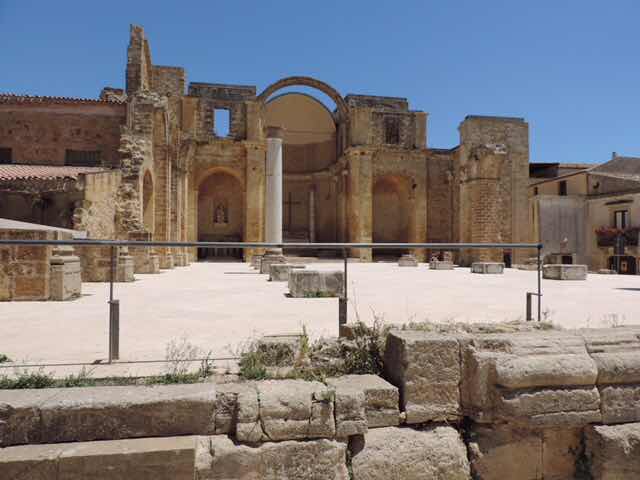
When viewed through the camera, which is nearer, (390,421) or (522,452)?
(390,421)

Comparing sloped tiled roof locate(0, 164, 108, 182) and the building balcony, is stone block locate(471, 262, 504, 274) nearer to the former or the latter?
the building balcony

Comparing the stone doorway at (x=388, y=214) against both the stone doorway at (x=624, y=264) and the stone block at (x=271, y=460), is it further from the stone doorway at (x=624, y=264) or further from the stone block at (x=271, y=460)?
the stone block at (x=271, y=460)

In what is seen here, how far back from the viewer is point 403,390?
2.96 m

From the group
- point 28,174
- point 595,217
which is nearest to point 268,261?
point 28,174

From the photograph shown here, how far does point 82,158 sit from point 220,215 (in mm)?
10388

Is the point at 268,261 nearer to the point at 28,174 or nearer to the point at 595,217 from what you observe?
the point at 28,174

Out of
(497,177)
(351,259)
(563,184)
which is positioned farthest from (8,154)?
(563,184)

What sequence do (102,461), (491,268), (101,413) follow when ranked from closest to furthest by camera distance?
1. (102,461)
2. (101,413)
3. (491,268)

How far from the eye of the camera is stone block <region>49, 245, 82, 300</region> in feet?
23.4

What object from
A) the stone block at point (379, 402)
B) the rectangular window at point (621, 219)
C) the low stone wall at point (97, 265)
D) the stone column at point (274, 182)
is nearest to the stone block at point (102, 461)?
the stone block at point (379, 402)

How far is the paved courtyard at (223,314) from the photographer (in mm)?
4000

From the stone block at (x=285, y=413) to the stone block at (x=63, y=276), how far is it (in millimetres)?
5967

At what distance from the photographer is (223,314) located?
19.0ft

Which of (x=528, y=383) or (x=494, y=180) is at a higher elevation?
(x=494, y=180)
